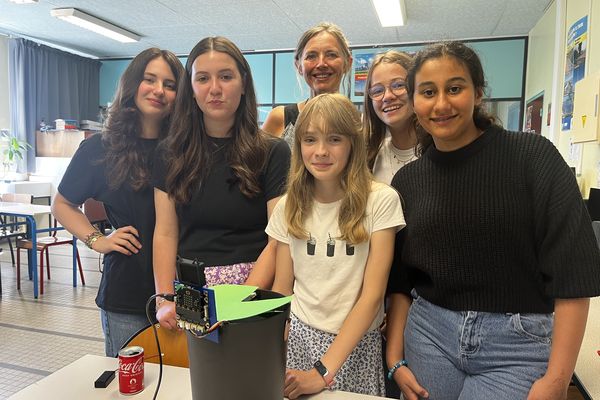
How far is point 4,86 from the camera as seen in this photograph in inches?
254

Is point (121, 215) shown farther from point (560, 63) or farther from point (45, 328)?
point (560, 63)

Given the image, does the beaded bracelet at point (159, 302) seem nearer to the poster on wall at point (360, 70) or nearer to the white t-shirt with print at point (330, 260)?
the white t-shirt with print at point (330, 260)

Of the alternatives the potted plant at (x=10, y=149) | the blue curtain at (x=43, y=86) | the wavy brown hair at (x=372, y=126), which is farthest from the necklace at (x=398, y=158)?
the blue curtain at (x=43, y=86)

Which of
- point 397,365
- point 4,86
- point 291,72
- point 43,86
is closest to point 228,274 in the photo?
point 397,365

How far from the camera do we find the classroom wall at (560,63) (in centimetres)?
313

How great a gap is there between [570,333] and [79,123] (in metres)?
7.79

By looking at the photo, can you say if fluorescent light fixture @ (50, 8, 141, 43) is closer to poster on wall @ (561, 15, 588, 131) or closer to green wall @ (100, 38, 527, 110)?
green wall @ (100, 38, 527, 110)

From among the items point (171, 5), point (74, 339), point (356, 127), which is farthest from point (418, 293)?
point (171, 5)

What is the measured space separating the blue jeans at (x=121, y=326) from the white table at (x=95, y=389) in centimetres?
40

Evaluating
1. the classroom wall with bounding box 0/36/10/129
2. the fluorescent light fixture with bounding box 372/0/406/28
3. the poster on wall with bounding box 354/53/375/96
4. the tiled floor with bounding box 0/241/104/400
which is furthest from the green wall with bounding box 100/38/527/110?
the tiled floor with bounding box 0/241/104/400

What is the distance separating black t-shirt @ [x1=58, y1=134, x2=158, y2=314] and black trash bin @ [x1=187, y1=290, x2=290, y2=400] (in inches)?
32.8

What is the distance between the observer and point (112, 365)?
1116 millimetres

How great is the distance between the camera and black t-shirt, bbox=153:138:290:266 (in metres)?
1.39

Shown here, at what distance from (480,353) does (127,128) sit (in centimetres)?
134
